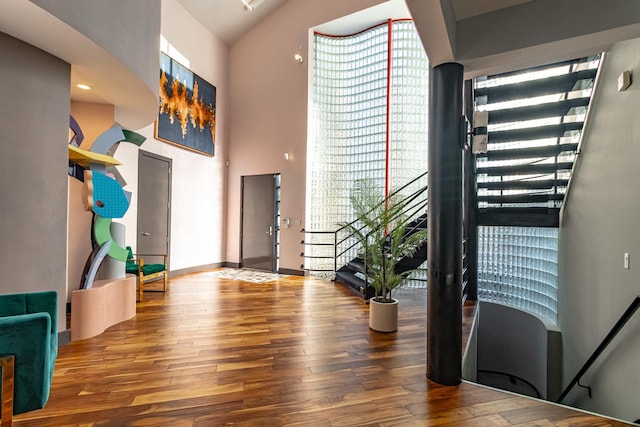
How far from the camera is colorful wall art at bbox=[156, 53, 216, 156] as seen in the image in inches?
243

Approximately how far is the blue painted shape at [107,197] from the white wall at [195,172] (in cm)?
188

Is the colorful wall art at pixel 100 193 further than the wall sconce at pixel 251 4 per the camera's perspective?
No

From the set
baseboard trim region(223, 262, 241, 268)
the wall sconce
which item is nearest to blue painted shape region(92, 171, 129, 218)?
baseboard trim region(223, 262, 241, 268)

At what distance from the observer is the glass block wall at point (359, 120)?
19.9 ft

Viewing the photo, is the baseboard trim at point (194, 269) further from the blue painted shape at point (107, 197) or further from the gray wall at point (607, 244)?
the gray wall at point (607, 244)

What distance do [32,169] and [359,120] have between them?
5276 mm

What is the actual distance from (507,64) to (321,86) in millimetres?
4863

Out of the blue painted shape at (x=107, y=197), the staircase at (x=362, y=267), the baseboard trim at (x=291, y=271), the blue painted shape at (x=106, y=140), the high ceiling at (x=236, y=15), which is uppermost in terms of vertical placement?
the high ceiling at (x=236, y=15)

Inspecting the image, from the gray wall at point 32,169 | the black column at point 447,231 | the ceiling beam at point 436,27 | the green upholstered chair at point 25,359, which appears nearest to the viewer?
the green upholstered chair at point 25,359

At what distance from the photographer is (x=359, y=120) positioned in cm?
662

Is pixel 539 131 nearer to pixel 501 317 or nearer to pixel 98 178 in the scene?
pixel 501 317

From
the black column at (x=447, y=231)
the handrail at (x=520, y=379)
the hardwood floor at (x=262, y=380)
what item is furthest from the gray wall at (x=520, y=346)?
the black column at (x=447, y=231)

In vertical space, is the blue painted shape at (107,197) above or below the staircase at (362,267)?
above

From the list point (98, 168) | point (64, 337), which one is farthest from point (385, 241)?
point (64, 337)
